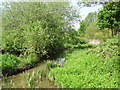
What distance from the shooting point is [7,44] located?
266 inches

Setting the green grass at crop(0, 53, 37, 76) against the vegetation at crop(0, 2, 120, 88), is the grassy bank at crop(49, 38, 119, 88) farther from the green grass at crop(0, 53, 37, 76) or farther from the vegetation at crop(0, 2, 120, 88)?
the green grass at crop(0, 53, 37, 76)

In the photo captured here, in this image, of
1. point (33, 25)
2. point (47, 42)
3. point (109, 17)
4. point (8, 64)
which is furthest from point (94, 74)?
point (109, 17)

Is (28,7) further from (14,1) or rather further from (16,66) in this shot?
(16,66)

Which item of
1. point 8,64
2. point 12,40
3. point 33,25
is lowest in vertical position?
point 8,64

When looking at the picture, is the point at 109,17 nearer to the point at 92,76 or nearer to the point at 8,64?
the point at 92,76

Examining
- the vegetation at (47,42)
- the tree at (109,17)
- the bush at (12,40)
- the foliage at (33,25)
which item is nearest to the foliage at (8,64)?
the vegetation at (47,42)

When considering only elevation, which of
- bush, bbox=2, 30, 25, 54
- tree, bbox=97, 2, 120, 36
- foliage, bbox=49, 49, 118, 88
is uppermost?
tree, bbox=97, 2, 120, 36

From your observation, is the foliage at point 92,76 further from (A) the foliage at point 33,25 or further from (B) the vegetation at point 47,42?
(A) the foliage at point 33,25

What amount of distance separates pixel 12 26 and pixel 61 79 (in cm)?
500

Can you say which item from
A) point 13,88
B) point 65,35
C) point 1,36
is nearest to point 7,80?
point 13,88

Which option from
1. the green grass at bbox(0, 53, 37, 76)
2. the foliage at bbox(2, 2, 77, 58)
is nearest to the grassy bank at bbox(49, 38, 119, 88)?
the green grass at bbox(0, 53, 37, 76)

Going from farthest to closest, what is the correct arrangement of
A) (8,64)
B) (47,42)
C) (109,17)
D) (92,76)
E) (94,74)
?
1. (109,17)
2. (47,42)
3. (8,64)
4. (94,74)
5. (92,76)

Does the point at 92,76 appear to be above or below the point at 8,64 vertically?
below

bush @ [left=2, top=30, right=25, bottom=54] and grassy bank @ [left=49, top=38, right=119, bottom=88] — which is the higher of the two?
bush @ [left=2, top=30, right=25, bottom=54]
